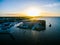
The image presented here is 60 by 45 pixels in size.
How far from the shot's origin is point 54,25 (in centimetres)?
181

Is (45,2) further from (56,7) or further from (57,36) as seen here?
(57,36)

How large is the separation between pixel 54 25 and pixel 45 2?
1.41 feet

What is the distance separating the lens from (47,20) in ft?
5.80

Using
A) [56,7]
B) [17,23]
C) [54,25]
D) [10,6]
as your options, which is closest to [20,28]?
[17,23]

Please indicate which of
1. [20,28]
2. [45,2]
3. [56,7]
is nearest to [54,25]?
[56,7]

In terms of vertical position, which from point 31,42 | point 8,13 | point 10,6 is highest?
point 10,6

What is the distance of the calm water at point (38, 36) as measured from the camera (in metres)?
1.75

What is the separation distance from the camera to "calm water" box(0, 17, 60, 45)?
68.9 inches

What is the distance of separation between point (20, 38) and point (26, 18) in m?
0.36

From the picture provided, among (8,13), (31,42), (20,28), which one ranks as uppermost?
(8,13)

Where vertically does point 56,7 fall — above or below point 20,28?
above

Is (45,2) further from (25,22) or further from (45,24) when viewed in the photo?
(25,22)

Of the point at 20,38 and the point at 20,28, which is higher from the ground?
the point at 20,28

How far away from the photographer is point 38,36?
69.9 inches
